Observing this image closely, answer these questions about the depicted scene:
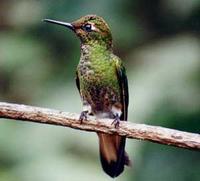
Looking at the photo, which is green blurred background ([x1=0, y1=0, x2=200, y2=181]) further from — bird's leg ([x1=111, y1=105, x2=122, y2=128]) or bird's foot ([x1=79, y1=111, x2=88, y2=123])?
bird's foot ([x1=79, y1=111, x2=88, y2=123])

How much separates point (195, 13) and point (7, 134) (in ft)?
5.47

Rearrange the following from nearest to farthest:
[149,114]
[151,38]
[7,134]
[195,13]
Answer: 1. [149,114]
2. [7,134]
3. [195,13]
4. [151,38]

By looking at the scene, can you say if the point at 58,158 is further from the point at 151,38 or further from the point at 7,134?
the point at 151,38

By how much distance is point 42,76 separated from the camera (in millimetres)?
6109

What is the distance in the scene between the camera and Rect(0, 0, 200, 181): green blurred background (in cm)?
522

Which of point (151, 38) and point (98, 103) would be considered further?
point (151, 38)

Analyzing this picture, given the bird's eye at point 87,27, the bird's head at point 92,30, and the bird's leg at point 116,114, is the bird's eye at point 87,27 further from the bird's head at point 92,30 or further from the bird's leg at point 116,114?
the bird's leg at point 116,114

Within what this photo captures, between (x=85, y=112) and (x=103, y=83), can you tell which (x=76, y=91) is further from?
(x=85, y=112)

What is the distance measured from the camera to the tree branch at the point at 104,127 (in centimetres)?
253

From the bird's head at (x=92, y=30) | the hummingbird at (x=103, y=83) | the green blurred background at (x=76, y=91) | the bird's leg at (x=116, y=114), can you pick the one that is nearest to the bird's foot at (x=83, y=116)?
the hummingbird at (x=103, y=83)

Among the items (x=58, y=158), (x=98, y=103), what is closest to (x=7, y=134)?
(x=58, y=158)

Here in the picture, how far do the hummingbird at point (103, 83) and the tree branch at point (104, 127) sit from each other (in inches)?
1.4

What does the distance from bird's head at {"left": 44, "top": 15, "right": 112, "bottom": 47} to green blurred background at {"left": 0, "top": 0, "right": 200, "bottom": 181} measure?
2252 millimetres

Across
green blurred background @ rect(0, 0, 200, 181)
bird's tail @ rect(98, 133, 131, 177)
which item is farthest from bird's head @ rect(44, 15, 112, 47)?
green blurred background @ rect(0, 0, 200, 181)
